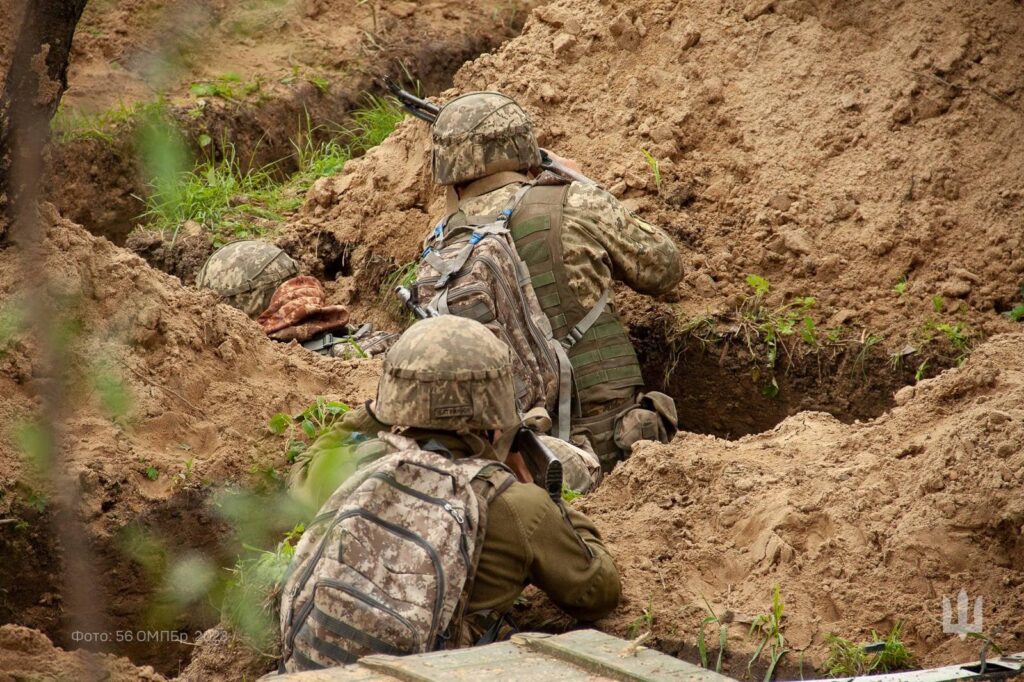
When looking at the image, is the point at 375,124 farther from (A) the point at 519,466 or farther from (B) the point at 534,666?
(B) the point at 534,666

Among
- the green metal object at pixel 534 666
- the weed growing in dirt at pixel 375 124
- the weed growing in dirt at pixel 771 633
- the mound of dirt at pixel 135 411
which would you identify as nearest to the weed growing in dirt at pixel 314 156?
the weed growing in dirt at pixel 375 124

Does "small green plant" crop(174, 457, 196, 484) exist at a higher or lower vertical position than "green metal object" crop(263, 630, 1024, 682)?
lower

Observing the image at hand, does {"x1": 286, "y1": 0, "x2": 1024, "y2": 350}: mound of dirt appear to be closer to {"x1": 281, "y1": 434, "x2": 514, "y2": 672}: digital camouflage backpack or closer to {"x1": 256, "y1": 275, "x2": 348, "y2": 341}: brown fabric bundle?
{"x1": 256, "y1": 275, "x2": 348, "y2": 341}: brown fabric bundle

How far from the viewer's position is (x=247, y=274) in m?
7.23

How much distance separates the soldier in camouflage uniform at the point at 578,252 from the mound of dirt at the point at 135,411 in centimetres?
96

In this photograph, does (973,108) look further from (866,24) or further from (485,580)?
(485,580)

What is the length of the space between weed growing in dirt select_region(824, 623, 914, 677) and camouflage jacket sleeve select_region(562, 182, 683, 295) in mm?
2638

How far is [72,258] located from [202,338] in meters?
0.67

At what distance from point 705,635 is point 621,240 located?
8.13ft

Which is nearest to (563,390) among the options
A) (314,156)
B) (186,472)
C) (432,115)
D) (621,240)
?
(621,240)

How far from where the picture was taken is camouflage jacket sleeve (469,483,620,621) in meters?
3.70

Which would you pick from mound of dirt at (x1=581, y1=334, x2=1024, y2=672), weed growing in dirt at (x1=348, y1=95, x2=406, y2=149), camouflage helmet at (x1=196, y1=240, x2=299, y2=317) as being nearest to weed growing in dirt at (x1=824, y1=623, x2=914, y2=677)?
mound of dirt at (x1=581, y1=334, x2=1024, y2=672)

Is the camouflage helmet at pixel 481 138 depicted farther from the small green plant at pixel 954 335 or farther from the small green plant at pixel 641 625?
the small green plant at pixel 641 625

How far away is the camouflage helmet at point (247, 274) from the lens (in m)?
7.21
